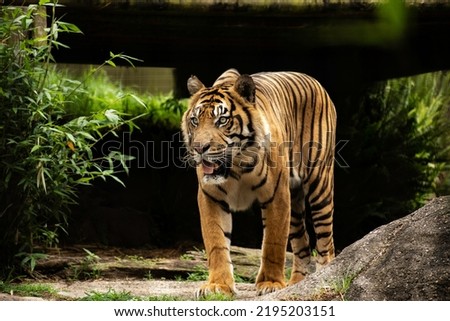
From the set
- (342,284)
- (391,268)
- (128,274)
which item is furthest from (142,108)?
(391,268)

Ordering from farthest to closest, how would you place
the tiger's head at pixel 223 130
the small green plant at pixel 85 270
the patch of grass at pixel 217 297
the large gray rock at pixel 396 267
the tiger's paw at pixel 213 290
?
the small green plant at pixel 85 270
the tiger's head at pixel 223 130
the tiger's paw at pixel 213 290
the patch of grass at pixel 217 297
the large gray rock at pixel 396 267

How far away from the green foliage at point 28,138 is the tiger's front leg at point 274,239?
926mm

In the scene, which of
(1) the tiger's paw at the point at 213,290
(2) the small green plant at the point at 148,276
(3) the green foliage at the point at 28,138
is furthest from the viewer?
(2) the small green plant at the point at 148,276

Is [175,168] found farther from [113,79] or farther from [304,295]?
[304,295]

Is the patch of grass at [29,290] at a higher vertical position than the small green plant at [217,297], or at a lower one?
lower

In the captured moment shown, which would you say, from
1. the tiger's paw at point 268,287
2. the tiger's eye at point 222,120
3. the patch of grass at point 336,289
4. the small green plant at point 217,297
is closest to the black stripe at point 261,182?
the tiger's eye at point 222,120

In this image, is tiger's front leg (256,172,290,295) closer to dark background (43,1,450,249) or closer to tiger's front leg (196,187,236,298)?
tiger's front leg (196,187,236,298)

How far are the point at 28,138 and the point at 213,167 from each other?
120 centimetres

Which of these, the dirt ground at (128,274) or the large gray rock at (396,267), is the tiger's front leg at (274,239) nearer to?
the dirt ground at (128,274)

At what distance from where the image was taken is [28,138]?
4363 millimetres

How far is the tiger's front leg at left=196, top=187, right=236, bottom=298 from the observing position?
3898 mm

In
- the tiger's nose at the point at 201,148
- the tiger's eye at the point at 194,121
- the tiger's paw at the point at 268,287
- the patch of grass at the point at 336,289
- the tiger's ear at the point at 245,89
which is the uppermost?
the tiger's ear at the point at 245,89

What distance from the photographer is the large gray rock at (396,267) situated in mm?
2982

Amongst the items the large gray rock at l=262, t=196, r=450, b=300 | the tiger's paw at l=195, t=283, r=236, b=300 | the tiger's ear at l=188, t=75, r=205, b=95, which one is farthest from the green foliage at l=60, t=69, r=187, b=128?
the large gray rock at l=262, t=196, r=450, b=300
